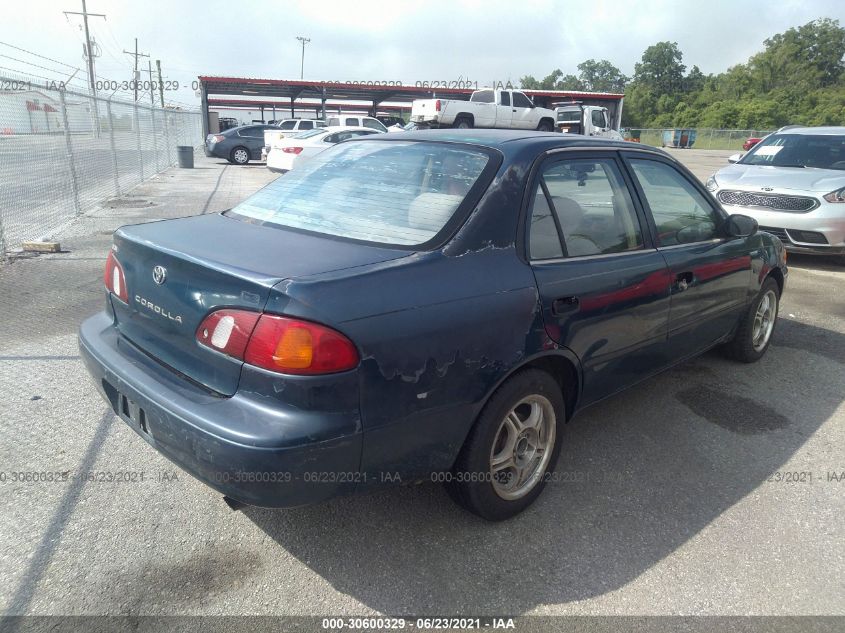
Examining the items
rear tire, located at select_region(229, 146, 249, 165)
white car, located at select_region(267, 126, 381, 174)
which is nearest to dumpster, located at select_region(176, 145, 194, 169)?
rear tire, located at select_region(229, 146, 249, 165)

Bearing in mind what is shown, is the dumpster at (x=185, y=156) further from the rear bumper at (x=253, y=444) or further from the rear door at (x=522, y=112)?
the rear bumper at (x=253, y=444)

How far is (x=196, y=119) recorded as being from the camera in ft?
107

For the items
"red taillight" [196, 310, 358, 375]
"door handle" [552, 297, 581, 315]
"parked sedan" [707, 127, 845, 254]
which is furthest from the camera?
"parked sedan" [707, 127, 845, 254]

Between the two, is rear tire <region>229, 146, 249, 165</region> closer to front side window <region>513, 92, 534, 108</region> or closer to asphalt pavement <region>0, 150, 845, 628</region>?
front side window <region>513, 92, 534, 108</region>

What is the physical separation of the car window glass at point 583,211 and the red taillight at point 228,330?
122cm

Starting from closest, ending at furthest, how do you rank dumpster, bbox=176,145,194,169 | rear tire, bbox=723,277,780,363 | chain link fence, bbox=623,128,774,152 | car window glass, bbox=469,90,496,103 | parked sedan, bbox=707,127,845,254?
rear tire, bbox=723,277,780,363 → parked sedan, bbox=707,127,845,254 → dumpster, bbox=176,145,194,169 → car window glass, bbox=469,90,496,103 → chain link fence, bbox=623,128,774,152

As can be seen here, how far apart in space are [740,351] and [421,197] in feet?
10.1

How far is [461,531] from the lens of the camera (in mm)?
2666

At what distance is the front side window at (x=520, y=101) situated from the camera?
81.0 feet

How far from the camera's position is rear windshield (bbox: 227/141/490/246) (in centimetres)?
255

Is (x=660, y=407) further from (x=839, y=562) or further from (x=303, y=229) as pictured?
(x=303, y=229)

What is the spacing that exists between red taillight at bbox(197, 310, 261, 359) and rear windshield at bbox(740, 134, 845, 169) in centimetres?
884

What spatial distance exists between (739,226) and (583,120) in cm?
2433

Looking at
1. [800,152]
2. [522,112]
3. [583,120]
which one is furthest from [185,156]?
[800,152]
